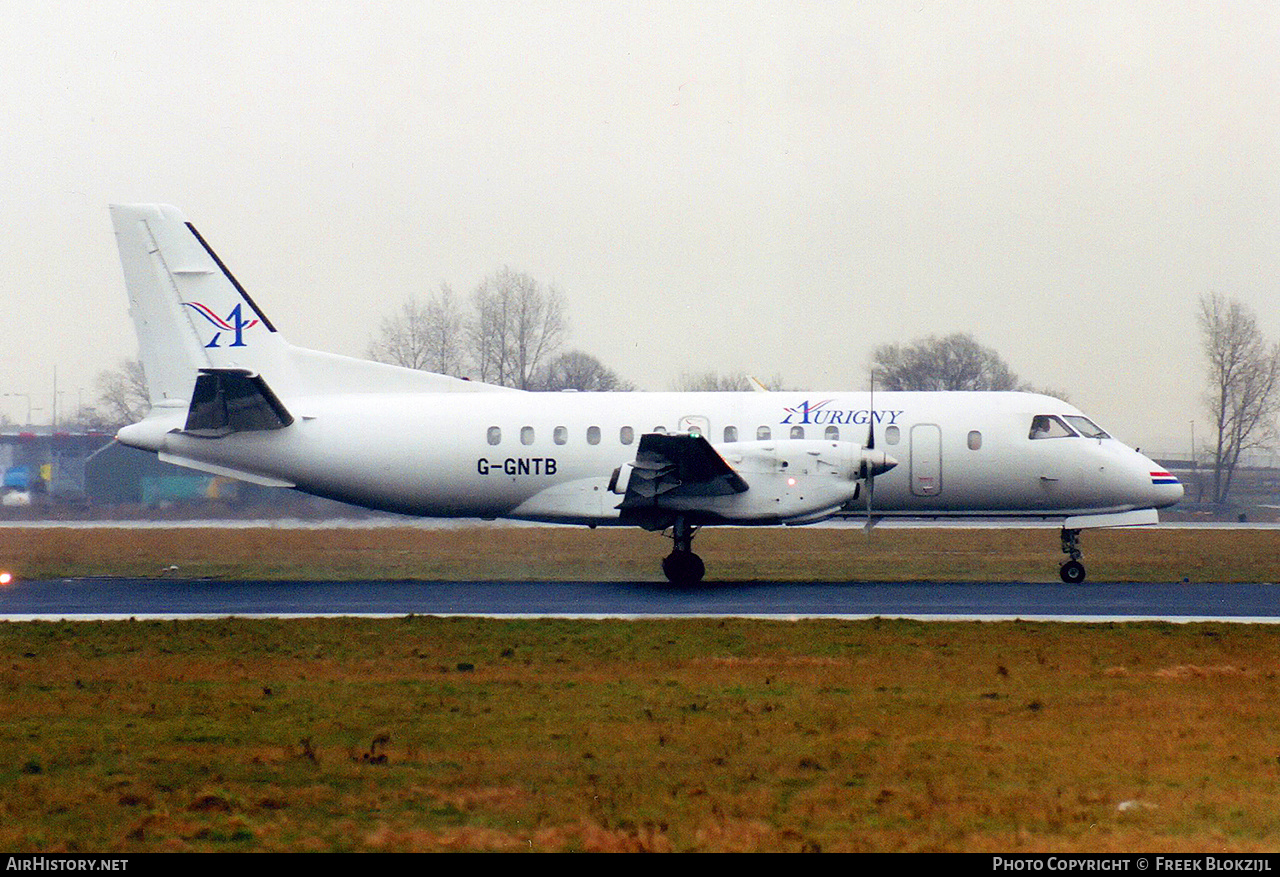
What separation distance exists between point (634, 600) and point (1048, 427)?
29.4ft

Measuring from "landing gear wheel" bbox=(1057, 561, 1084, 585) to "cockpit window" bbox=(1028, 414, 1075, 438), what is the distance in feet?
8.10

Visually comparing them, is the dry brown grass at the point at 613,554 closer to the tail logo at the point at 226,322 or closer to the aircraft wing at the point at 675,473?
the aircraft wing at the point at 675,473

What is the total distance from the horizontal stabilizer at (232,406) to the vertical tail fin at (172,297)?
105 centimetres

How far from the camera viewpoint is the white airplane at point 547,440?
23578 millimetres

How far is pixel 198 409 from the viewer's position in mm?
22797

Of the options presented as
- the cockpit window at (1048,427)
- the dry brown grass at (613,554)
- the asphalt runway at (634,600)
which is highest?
the cockpit window at (1048,427)

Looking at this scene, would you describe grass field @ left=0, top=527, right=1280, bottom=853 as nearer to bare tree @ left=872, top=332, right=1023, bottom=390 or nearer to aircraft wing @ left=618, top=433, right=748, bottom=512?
aircraft wing @ left=618, top=433, right=748, bottom=512

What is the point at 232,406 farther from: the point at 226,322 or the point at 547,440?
the point at 547,440

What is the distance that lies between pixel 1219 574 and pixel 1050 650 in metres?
13.3

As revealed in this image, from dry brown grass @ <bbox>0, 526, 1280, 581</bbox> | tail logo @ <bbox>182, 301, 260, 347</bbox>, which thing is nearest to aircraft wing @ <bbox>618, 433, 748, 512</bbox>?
dry brown grass @ <bbox>0, 526, 1280, 581</bbox>

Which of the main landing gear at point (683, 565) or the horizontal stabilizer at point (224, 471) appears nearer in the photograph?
the main landing gear at point (683, 565)

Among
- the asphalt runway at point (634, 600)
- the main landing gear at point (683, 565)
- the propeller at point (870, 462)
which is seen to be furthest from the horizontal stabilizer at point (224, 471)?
the propeller at point (870, 462)

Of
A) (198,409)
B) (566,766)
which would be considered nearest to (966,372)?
(198,409)

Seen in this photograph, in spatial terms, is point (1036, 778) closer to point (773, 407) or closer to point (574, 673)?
point (574, 673)
